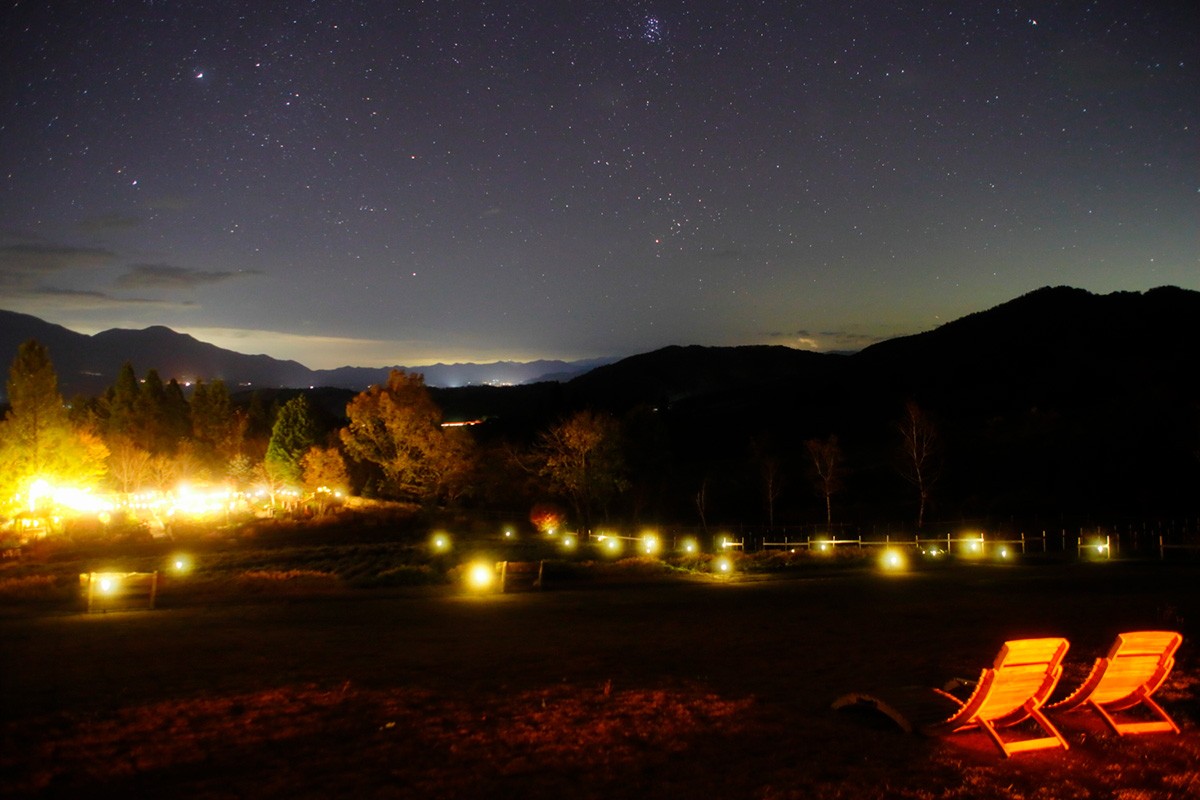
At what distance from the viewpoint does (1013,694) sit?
24.0 ft

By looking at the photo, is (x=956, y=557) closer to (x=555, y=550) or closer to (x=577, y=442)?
(x=555, y=550)

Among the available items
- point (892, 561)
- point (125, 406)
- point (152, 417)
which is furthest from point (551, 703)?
point (125, 406)

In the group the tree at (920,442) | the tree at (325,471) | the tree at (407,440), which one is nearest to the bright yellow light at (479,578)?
the tree at (920,442)

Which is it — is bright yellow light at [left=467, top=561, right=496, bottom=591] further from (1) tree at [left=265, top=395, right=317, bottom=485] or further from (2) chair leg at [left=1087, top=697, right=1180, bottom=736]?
(1) tree at [left=265, top=395, right=317, bottom=485]

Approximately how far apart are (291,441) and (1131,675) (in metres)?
63.0

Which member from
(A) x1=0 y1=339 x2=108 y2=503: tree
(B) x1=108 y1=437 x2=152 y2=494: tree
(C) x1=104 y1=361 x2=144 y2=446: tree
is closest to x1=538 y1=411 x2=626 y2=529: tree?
(A) x1=0 y1=339 x2=108 y2=503: tree

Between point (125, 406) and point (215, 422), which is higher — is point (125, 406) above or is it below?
above

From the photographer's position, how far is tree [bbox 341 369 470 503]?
2021 inches

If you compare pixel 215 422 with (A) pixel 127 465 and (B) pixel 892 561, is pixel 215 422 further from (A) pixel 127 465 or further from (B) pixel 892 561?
(B) pixel 892 561

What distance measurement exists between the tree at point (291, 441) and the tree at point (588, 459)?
27100 millimetres

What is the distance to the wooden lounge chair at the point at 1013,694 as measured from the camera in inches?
283

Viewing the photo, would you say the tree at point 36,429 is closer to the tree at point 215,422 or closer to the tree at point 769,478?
the tree at point 215,422

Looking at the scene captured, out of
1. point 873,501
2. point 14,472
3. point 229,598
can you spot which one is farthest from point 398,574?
point 873,501

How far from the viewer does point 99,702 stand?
9469mm
